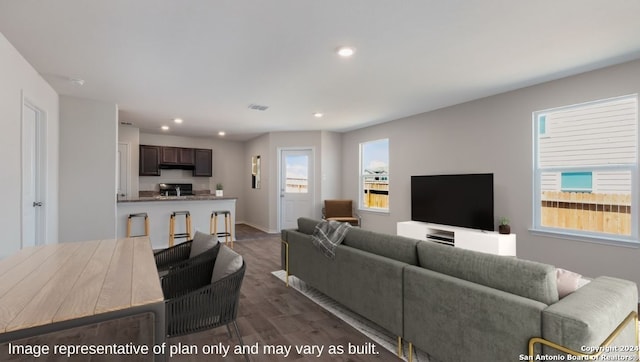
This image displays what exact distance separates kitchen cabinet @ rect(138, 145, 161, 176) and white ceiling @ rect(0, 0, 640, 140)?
3.18 meters

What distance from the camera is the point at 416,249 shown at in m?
2.23

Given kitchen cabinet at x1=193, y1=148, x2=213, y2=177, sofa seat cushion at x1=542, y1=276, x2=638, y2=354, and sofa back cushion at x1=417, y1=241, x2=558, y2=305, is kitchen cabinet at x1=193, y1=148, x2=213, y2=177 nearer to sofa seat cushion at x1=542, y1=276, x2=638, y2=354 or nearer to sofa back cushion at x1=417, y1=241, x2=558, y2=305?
sofa back cushion at x1=417, y1=241, x2=558, y2=305

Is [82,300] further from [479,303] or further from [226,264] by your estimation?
[479,303]

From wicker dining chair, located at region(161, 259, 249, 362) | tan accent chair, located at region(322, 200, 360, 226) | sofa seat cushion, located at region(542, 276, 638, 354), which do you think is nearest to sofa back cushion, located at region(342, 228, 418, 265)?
sofa seat cushion, located at region(542, 276, 638, 354)

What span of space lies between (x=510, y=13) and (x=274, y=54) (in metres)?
2.00

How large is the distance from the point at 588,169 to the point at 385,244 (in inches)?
114

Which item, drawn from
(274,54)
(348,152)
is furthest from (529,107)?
Result: (348,152)

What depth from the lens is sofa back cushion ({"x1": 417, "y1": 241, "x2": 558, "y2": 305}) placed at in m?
1.58

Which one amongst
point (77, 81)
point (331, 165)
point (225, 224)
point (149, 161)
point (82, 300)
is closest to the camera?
point (82, 300)

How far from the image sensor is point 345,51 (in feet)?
9.59

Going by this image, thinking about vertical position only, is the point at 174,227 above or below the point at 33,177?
below

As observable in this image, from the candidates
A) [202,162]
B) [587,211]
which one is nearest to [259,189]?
[202,162]

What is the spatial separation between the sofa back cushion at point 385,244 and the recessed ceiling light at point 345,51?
5.50 ft

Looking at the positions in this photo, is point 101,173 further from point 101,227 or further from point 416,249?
point 416,249
